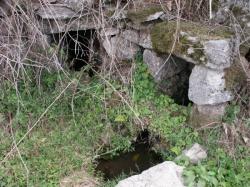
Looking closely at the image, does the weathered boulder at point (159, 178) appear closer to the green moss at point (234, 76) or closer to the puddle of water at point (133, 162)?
the puddle of water at point (133, 162)

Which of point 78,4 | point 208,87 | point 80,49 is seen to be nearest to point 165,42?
point 208,87

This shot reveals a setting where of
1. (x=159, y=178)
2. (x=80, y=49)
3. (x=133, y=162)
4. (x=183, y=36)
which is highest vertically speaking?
(x=183, y=36)

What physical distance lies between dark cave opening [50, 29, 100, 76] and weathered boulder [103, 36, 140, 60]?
0.21 metres

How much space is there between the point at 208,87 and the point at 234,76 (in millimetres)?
273

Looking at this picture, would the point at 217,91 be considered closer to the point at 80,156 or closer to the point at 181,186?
the point at 181,186

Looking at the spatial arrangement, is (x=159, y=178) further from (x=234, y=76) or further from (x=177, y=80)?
(x=177, y=80)

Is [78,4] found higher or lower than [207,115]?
higher

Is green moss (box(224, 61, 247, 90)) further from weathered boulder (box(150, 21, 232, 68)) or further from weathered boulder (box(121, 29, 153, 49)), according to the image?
weathered boulder (box(121, 29, 153, 49))

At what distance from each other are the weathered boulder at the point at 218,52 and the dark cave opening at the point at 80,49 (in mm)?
1484

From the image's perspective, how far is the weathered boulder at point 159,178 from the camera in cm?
338

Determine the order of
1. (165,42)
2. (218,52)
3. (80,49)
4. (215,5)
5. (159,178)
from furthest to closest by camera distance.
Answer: (80,49) < (215,5) < (165,42) < (218,52) < (159,178)

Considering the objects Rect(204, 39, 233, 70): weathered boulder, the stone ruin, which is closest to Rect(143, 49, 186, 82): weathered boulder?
the stone ruin

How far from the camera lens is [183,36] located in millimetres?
3811

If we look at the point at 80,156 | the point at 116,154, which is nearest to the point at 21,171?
the point at 80,156
